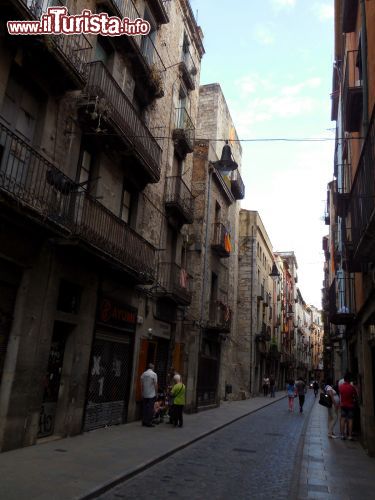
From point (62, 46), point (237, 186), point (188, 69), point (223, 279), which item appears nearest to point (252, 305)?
point (223, 279)

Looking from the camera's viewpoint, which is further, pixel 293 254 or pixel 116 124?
pixel 293 254

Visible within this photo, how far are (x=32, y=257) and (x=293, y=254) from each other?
6823cm

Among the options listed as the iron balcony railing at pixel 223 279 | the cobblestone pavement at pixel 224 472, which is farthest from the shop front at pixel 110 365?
the iron balcony railing at pixel 223 279

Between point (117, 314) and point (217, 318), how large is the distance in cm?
977

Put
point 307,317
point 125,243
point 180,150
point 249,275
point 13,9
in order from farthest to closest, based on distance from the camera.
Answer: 1. point 307,317
2. point 249,275
3. point 180,150
4. point 125,243
5. point 13,9

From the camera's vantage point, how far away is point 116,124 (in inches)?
417

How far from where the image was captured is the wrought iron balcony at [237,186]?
26.7 metres

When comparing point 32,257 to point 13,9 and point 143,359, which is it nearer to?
point 13,9

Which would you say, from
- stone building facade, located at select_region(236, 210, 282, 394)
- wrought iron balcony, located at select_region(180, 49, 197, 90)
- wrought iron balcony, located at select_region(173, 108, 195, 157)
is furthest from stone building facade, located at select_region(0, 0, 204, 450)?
stone building facade, located at select_region(236, 210, 282, 394)

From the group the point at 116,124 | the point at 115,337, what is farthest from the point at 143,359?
the point at 116,124

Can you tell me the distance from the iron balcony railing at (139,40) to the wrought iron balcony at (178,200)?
3.95 metres

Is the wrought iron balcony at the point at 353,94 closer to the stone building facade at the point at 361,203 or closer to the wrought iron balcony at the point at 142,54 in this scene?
the stone building facade at the point at 361,203

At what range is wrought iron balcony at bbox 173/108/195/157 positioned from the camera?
1719 cm

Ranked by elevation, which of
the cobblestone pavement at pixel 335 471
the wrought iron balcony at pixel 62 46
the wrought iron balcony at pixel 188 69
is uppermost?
the wrought iron balcony at pixel 188 69
